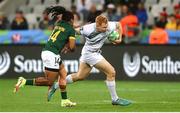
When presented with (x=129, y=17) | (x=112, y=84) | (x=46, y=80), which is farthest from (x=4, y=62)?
(x=112, y=84)

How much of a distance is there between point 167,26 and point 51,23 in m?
4.58

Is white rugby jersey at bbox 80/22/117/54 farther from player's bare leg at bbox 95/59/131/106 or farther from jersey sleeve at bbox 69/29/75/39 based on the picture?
jersey sleeve at bbox 69/29/75/39

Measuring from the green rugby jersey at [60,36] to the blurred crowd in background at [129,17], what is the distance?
9707 millimetres

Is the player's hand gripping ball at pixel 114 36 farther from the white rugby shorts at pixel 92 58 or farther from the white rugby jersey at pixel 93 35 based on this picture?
the white rugby shorts at pixel 92 58

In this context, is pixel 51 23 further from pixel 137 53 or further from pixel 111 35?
pixel 111 35

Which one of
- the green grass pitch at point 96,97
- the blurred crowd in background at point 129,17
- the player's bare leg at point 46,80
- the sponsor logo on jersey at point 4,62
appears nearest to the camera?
the green grass pitch at point 96,97

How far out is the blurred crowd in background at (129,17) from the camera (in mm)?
26750

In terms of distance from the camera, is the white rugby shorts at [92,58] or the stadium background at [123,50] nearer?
the white rugby shorts at [92,58]

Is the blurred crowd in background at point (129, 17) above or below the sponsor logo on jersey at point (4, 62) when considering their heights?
above

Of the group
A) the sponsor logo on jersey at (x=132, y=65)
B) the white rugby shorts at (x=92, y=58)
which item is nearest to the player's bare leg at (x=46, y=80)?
the white rugby shorts at (x=92, y=58)

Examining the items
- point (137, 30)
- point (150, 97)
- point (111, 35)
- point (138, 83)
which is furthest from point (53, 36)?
point (137, 30)

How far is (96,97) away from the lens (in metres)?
18.7

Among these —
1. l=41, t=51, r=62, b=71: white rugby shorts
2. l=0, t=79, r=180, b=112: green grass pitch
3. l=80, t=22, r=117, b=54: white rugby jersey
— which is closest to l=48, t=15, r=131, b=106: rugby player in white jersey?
l=80, t=22, r=117, b=54: white rugby jersey

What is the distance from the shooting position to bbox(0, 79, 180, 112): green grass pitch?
15.3 meters
